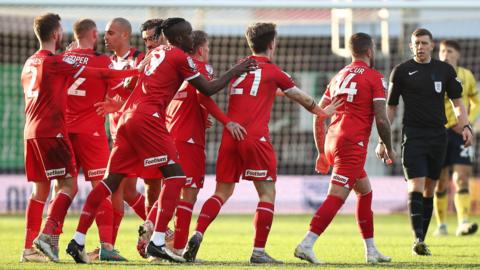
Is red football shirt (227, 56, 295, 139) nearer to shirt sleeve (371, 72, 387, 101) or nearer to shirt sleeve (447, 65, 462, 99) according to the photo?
shirt sleeve (371, 72, 387, 101)

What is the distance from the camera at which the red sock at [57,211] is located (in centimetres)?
868

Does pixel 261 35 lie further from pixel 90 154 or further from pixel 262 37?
pixel 90 154

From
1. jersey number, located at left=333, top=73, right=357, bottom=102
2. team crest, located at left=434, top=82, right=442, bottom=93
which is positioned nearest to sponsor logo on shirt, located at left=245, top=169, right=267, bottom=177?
jersey number, located at left=333, top=73, right=357, bottom=102

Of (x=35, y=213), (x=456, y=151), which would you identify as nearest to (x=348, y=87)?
(x=35, y=213)

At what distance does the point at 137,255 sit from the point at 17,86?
1249cm

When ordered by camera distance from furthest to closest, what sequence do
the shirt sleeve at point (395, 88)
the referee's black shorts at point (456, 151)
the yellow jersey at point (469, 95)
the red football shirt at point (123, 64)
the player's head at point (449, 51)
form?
the referee's black shorts at point (456, 151), the yellow jersey at point (469, 95), the player's head at point (449, 51), the shirt sleeve at point (395, 88), the red football shirt at point (123, 64)

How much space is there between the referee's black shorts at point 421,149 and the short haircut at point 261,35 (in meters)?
2.24

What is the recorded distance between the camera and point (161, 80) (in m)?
8.52

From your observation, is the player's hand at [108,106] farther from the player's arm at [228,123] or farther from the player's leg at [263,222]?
the player's leg at [263,222]

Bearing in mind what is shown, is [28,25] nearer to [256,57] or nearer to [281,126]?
[281,126]

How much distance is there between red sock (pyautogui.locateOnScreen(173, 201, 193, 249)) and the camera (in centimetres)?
891

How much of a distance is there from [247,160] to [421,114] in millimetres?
2446

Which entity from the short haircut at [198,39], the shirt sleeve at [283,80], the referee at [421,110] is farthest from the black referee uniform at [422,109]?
the short haircut at [198,39]

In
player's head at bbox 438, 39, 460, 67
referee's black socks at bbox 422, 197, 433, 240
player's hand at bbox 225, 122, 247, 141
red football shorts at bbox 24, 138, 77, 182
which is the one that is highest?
player's head at bbox 438, 39, 460, 67
